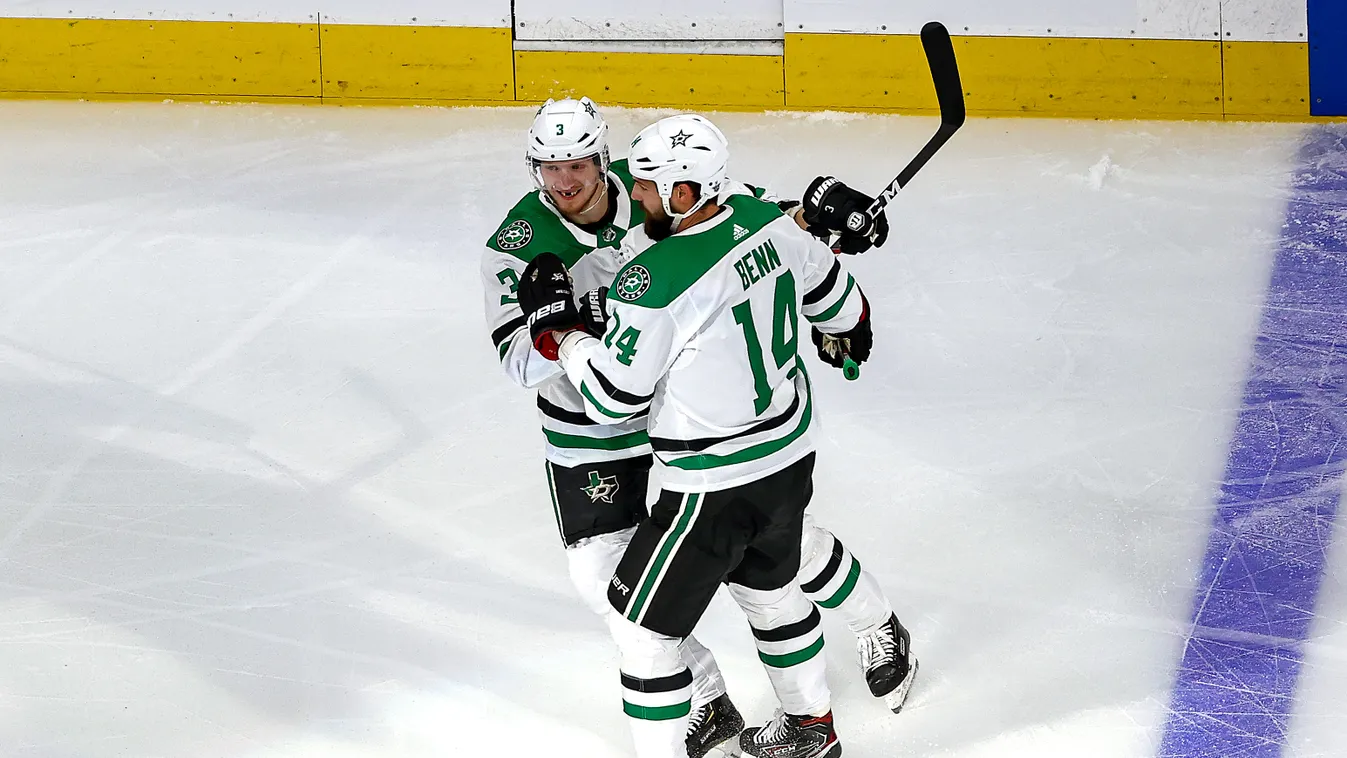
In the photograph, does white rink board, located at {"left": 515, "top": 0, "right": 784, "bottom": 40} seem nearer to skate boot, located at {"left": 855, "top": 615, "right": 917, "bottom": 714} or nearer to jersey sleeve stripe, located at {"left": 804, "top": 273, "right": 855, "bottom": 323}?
jersey sleeve stripe, located at {"left": 804, "top": 273, "right": 855, "bottom": 323}

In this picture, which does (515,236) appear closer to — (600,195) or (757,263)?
(600,195)

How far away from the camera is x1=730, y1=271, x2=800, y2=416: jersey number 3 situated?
7.25 feet

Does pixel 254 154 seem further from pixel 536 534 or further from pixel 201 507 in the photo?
pixel 536 534

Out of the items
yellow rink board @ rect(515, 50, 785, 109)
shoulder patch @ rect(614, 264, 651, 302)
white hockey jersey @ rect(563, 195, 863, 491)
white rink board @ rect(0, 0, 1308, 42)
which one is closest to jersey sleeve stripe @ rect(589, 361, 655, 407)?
white hockey jersey @ rect(563, 195, 863, 491)

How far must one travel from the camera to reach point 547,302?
2.23 m

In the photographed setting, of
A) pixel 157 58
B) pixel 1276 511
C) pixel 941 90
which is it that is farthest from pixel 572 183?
pixel 157 58

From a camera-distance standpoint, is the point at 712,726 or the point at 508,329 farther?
the point at 712,726

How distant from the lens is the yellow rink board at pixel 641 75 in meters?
4.55

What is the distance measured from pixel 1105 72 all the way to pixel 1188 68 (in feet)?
0.93

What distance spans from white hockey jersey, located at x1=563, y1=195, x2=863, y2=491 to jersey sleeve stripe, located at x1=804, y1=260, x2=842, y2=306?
7 centimetres

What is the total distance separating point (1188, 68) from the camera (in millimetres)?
4547

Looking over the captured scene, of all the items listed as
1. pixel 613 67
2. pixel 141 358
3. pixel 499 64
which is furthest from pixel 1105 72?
pixel 141 358

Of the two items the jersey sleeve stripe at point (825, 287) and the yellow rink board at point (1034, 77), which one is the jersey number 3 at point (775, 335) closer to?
the jersey sleeve stripe at point (825, 287)

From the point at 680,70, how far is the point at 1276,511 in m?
2.41
